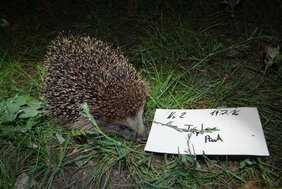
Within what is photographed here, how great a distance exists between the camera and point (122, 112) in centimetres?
301

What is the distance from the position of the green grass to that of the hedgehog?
0.51ft

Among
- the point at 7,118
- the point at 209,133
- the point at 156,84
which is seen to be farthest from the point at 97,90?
the point at 209,133

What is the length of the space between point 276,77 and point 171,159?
142cm

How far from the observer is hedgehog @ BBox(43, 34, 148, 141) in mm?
2986

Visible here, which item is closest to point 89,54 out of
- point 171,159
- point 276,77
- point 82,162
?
point 82,162

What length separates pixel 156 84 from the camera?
11.5 feet

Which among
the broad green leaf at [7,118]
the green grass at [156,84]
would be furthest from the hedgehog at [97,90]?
the broad green leaf at [7,118]

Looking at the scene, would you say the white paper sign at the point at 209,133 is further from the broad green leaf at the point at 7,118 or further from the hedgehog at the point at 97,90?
the broad green leaf at the point at 7,118

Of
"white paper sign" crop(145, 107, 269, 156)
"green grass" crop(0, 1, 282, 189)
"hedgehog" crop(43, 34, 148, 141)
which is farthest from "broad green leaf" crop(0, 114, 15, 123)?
"white paper sign" crop(145, 107, 269, 156)

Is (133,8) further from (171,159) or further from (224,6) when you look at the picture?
(171,159)

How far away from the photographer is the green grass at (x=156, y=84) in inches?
106

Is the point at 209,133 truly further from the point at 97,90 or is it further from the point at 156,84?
the point at 97,90

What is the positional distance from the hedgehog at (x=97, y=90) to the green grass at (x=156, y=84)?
16 centimetres

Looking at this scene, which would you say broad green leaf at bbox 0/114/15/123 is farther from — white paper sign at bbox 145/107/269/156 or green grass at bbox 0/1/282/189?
white paper sign at bbox 145/107/269/156
